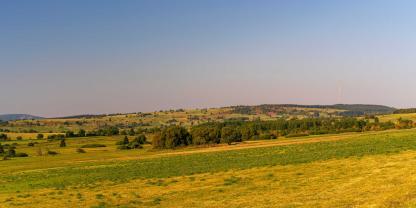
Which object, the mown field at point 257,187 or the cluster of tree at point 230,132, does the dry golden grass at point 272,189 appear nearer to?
the mown field at point 257,187

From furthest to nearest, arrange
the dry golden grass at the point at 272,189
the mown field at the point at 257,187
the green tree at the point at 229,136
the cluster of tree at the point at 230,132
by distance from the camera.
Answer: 1. the green tree at the point at 229,136
2. the cluster of tree at the point at 230,132
3. the mown field at the point at 257,187
4. the dry golden grass at the point at 272,189

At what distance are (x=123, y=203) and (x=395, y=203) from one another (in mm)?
18631

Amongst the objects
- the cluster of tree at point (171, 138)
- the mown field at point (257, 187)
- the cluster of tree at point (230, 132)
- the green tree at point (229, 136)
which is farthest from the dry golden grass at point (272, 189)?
the green tree at point (229, 136)

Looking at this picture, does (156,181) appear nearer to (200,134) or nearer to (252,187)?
(252,187)

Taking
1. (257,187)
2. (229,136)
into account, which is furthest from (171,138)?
(257,187)

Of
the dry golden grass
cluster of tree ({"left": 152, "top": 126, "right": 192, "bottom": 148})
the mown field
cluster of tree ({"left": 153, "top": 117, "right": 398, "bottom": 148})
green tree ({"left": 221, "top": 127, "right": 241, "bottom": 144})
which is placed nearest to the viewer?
the dry golden grass

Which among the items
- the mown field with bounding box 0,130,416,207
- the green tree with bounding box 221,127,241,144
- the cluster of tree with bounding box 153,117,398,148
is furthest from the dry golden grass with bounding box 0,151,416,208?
the green tree with bounding box 221,127,241,144

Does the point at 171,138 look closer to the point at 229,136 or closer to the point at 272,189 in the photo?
the point at 229,136

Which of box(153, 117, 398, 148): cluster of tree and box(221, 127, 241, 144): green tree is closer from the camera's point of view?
box(153, 117, 398, 148): cluster of tree

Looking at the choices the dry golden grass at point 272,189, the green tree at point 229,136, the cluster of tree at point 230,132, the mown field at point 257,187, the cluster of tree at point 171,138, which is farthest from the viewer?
the green tree at point 229,136

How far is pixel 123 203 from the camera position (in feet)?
102

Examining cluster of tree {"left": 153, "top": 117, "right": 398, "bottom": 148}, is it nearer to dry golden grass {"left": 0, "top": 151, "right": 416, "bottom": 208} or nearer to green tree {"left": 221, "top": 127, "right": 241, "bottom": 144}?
green tree {"left": 221, "top": 127, "right": 241, "bottom": 144}

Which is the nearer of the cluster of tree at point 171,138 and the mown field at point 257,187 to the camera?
the mown field at point 257,187

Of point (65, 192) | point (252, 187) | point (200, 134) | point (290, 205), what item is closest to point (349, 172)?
point (252, 187)
